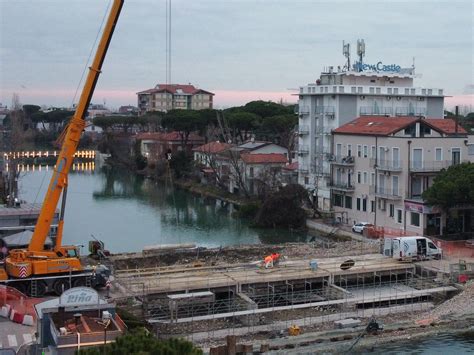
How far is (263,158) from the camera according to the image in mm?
41094

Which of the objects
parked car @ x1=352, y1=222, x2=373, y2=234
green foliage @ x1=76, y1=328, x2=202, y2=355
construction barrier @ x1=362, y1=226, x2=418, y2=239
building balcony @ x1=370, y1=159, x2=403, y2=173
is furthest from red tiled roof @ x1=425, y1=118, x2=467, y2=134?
green foliage @ x1=76, y1=328, x2=202, y2=355

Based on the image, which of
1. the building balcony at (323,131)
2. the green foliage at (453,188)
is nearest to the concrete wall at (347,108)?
the building balcony at (323,131)

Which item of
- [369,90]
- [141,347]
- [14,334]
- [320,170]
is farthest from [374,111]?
[141,347]

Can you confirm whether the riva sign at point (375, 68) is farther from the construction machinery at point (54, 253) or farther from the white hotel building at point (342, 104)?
the construction machinery at point (54, 253)

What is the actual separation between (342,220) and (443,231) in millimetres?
5687

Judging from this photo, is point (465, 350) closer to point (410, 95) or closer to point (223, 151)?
point (410, 95)

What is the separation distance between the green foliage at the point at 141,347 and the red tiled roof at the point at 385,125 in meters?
20.6

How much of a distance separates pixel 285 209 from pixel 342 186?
258 centimetres

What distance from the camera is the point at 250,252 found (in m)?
23.6

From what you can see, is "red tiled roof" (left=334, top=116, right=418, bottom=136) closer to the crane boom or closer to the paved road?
the crane boom

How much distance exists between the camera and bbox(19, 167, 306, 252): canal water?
2931 centimetres

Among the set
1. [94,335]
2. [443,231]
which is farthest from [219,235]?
[94,335]

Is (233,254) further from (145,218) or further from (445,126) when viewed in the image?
(145,218)

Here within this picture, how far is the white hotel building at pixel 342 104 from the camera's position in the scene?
111 ft
